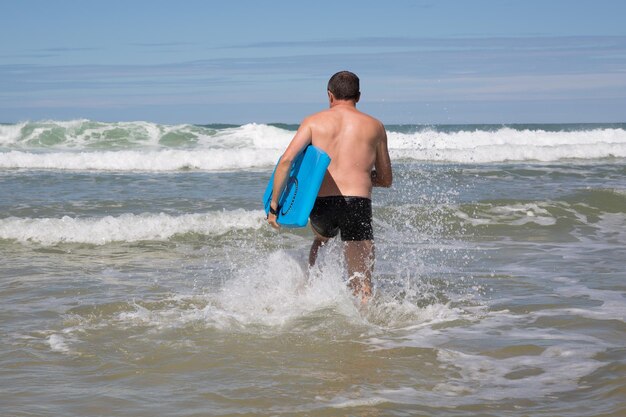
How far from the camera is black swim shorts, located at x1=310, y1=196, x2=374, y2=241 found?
546 cm

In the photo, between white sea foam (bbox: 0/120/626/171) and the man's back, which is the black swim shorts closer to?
the man's back

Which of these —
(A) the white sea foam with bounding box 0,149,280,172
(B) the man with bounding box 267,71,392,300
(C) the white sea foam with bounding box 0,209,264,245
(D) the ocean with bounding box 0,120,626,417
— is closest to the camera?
(D) the ocean with bounding box 0,120,626,417

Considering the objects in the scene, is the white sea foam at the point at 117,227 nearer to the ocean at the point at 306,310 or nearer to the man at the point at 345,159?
the ocean at the point at 306,310

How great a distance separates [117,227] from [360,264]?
506cm

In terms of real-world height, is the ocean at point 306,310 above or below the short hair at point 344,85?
Answer: below

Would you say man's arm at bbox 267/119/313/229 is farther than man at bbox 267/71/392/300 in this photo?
No

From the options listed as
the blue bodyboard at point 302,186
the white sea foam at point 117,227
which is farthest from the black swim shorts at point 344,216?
the white sea foam at point 117,227

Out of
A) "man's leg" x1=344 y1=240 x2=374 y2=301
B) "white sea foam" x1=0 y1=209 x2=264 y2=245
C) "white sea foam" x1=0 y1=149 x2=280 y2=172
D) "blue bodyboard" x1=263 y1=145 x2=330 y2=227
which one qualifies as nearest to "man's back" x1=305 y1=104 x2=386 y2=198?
"blue bodyboard" x1=263 y1=145 x2=330 y2=227

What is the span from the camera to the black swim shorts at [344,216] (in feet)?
17.9

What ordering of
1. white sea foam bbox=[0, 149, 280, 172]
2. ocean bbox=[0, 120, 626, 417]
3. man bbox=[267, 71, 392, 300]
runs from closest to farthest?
ocean bbox=[0, 120, 626, 417], man bbox=[267, 71, 392, 300], white sea foam bbox=[0, 149, 280, 172]

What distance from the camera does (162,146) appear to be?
2536 cm

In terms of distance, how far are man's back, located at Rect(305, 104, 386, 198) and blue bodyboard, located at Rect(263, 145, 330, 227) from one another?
0.46 ft

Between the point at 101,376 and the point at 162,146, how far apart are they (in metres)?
21.5

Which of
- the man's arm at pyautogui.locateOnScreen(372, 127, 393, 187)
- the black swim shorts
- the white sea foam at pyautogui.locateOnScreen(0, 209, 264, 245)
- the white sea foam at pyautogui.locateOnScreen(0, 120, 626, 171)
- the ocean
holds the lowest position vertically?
the ocean
